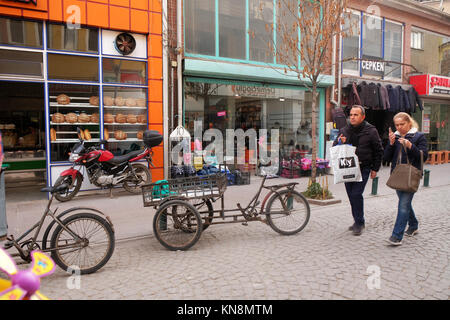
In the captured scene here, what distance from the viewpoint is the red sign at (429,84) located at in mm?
15477

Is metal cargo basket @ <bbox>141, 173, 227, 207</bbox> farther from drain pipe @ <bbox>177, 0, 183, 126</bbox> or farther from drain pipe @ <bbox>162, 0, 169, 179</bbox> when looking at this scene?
drain pipe @ <bbox>177, 0, 183, 126</bbox>

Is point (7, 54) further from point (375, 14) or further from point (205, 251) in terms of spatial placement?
point (375, 14)

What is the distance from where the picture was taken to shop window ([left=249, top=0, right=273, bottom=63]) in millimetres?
11680

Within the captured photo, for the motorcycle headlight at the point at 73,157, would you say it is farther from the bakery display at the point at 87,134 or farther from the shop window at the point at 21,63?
the shop window at the point at 21,63

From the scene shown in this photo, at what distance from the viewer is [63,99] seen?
28.6 ft

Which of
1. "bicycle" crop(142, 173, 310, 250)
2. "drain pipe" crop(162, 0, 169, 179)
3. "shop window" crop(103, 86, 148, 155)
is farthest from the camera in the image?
"drain pipe" crop(162, 0, 169, 179)

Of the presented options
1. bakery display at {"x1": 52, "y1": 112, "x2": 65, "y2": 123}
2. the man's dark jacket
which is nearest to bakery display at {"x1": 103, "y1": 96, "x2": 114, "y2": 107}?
bakery display at {"x1": 52, "y1": 112, "x2": 65, "y2": 123}

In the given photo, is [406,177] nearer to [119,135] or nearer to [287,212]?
[287,212]

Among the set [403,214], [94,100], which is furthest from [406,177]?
[94,100]

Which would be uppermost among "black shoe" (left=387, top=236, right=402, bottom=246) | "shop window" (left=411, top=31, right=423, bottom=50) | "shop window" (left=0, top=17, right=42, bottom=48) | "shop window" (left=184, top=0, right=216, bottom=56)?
"shop window" (left=411, top=31, right=423, bottom=50)

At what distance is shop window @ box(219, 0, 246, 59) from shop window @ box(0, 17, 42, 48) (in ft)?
16.9

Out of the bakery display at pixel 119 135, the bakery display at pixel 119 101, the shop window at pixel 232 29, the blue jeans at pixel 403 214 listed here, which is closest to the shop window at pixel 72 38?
the bakery display at pixel 119 101

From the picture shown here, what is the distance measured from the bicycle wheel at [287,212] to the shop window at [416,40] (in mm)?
14624

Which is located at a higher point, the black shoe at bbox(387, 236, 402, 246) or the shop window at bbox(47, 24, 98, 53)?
the shop window at bbox(47, 24, 98, 53)
